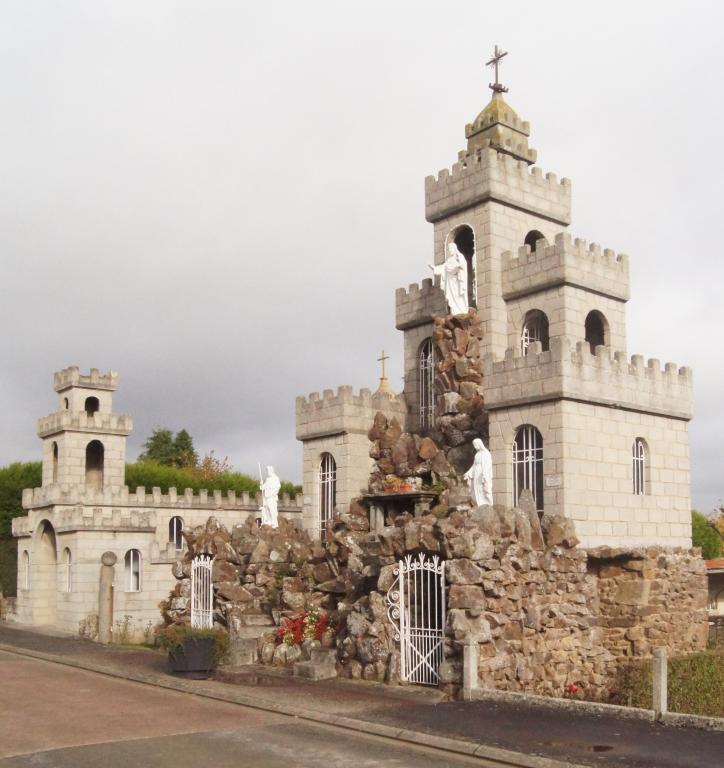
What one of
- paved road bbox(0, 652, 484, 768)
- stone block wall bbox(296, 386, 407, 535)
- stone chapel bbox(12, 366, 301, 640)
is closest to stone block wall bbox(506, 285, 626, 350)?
stone block wall bbox(296, 386, 407, 535)

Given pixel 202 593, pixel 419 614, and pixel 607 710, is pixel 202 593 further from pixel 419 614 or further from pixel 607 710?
pixel 607 710

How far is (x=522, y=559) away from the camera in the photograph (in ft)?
65.3

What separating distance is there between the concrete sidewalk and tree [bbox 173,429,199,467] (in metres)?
49.3

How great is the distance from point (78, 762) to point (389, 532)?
8937mm

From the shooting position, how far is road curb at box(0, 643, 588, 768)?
12375mm

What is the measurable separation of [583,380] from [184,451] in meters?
52.3

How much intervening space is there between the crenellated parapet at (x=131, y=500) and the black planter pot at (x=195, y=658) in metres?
18.7

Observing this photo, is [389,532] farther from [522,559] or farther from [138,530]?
[138,530]

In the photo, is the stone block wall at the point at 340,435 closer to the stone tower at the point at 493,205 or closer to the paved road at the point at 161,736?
the stone tower at the point at 493,205

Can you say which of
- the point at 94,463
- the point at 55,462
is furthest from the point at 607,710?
the point at 94,463

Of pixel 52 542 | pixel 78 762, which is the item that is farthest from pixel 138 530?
pixel 78 762

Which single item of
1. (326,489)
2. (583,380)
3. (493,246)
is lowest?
(326,489)

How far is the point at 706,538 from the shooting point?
163ft

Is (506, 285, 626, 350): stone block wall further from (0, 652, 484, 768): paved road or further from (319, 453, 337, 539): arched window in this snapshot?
(0, 652, 484, 768): paved road
